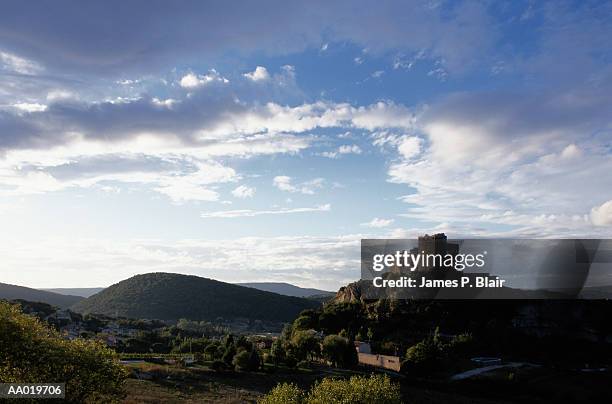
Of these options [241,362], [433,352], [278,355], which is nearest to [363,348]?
[433,352]

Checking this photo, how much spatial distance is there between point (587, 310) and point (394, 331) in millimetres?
49490

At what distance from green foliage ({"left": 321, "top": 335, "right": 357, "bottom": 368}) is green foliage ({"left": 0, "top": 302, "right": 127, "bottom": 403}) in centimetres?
5977

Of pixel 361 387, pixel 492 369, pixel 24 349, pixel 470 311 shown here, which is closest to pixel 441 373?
pixel 492 369

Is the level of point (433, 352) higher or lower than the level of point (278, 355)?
higher

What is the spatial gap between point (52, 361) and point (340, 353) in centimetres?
6354

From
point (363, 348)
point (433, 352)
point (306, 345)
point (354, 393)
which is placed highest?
point (354, 393)

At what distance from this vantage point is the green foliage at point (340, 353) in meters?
86.0

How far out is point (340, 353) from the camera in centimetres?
8581

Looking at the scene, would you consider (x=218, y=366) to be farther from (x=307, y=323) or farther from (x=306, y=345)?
(x=307, y=323)

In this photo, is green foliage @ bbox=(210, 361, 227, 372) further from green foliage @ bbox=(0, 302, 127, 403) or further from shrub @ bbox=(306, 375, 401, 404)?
green foliage @ bbox=(0, 302, 127, 403)

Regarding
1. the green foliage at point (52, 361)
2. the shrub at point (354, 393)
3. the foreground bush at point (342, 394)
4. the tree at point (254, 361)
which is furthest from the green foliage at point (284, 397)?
the tree at point (254, 361)

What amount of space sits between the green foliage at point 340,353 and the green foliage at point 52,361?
5977 cm

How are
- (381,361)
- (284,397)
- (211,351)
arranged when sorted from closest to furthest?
(284,397)
(211,351)
(381,361)

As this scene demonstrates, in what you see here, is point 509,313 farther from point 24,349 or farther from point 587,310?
point 24,349
